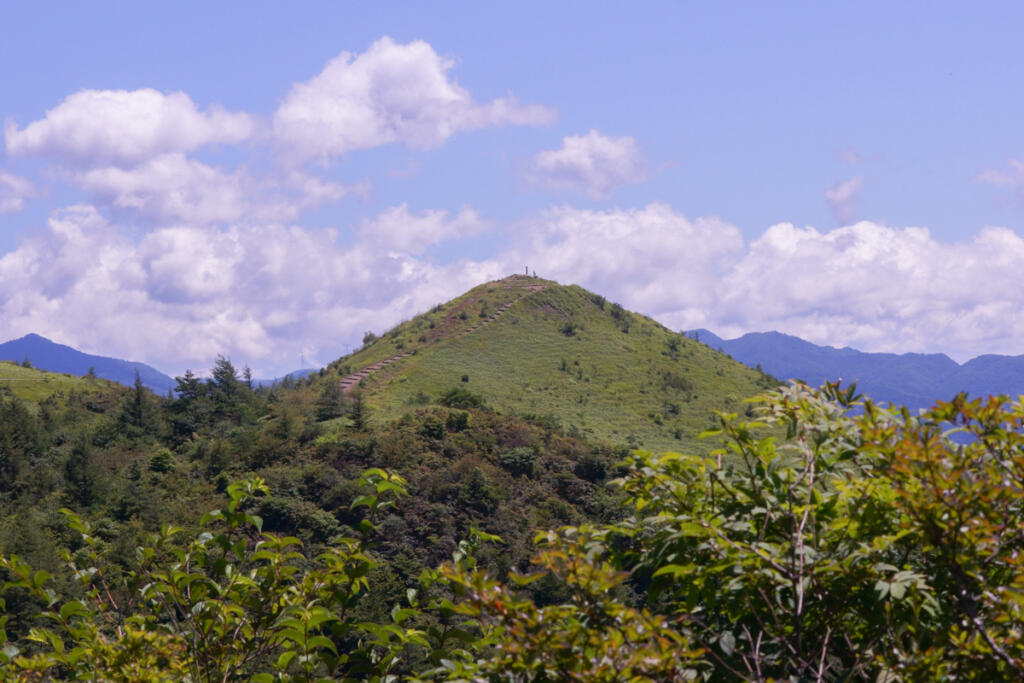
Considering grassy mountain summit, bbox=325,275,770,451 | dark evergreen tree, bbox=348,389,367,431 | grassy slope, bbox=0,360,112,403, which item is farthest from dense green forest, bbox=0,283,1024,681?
grassy slope, bbox=0,360,112,403

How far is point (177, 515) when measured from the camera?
36.7 m

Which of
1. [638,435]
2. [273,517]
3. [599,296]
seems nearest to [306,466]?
[273,517]

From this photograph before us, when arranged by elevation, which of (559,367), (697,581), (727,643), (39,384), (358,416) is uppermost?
(559,367)

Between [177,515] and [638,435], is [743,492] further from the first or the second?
[638,435]

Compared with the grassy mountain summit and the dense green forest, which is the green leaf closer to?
the dense green forest

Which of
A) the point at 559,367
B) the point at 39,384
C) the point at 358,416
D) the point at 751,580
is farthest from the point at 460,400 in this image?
the point at 751,580

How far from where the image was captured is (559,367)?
7850 cm

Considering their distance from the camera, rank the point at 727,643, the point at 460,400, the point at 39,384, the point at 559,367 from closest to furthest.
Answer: the point at 727,643
the point at 460,400
the point at 39,384
the point at 559,367

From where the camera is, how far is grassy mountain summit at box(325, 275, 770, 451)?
63906 millimetres

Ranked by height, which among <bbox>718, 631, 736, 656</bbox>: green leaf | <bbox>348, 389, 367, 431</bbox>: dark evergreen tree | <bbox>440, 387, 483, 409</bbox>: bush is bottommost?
<bbox>718, 631, 736, 656</bbox>: green leaf

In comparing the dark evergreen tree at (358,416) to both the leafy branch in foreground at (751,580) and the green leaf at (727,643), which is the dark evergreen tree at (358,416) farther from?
the green leaf at (727,643)

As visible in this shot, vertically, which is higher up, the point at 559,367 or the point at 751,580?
the point at 559,367

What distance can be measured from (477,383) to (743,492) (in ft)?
218

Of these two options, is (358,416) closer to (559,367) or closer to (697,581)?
(559,367)
